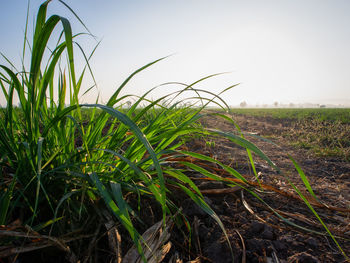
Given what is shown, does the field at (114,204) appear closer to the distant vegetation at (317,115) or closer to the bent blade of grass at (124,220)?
the bent blade of grass at (124,220)

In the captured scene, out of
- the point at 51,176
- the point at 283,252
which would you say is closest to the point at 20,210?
the point at 51,176

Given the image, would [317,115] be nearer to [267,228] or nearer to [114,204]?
[267,228]

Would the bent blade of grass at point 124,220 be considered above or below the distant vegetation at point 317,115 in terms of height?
above

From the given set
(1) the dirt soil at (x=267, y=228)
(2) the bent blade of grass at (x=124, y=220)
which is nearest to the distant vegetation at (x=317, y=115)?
(1) the dirt soil at (x=267, y=228)

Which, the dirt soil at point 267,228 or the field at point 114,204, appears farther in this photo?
the dirt soil at point 267,228

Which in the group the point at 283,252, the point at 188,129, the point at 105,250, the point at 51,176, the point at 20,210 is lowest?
the point at 283,252

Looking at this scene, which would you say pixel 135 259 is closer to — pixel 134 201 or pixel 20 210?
pixel 134 201

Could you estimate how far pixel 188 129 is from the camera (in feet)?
2.93

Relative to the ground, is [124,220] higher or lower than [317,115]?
higher

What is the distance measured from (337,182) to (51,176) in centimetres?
209

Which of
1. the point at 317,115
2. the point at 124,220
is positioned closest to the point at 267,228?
the point at 124,220

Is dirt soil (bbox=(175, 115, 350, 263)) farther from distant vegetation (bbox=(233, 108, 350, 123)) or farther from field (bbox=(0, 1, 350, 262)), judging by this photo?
distant vegetation (bbox=(233, 108, 350, 123))

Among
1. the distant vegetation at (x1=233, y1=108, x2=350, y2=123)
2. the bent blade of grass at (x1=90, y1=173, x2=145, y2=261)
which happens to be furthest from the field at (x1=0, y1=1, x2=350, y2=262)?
the distant vegetation at (x1=233, y1=108, x2=350, y2=123)

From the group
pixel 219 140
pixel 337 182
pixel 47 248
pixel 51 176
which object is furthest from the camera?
pixel 219 140
